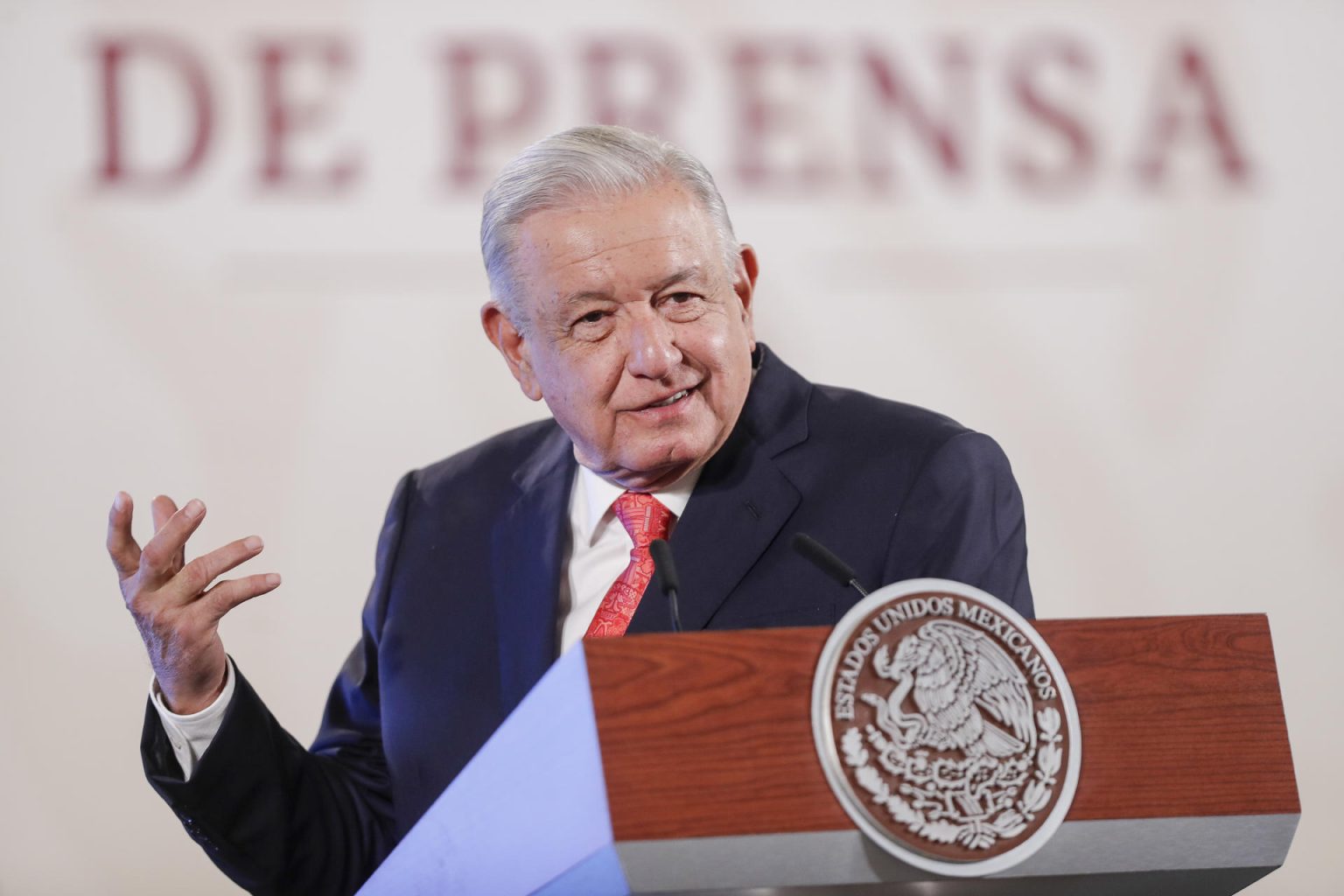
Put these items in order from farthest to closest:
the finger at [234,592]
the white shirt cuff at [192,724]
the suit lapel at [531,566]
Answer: the suit lapel at [531,566], the white shirt cuff at [192,724], the finger at [234,592]

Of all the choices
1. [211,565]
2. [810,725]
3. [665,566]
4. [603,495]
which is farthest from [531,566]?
[810,725]

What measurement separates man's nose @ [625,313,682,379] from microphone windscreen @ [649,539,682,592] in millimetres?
461

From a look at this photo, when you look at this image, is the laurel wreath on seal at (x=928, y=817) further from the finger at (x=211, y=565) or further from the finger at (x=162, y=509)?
the finger at (x=162, y=509)

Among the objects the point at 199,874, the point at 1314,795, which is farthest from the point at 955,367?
the point at 199,874

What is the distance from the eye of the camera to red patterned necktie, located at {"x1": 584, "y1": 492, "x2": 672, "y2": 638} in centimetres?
194

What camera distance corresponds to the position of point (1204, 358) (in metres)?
2.87

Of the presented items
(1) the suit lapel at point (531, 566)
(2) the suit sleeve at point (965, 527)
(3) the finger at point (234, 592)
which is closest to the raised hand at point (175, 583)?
(3) the finger at point (234, 592)

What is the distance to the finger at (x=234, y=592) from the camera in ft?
5.37

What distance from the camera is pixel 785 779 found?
111 centimetres

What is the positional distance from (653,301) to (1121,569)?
4.15ft

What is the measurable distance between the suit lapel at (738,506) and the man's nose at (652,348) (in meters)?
0.19

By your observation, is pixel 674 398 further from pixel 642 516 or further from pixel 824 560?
pixel 824 560

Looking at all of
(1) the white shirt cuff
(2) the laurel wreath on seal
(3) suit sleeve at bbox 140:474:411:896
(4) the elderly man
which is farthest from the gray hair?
(2) the laurel wreath on seal

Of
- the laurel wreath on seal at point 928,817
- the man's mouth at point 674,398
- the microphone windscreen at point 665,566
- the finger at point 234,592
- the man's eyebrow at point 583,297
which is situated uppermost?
the man's eyebrow at point 583,297
